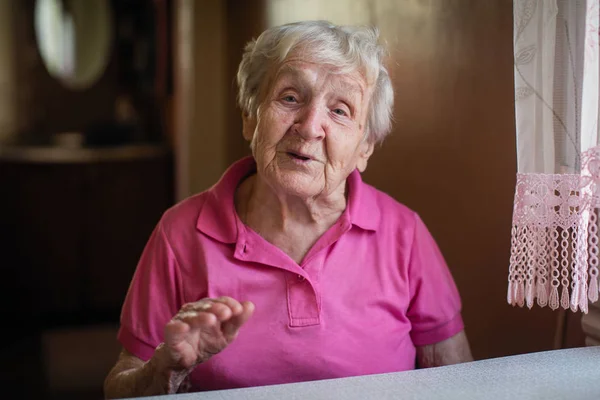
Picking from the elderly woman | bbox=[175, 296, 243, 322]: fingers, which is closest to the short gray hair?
the elderly woman

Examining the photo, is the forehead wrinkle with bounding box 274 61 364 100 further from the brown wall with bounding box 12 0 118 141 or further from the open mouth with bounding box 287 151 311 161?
the brown wall with bounding box 12 0 118 141

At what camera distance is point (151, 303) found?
4.35 feet

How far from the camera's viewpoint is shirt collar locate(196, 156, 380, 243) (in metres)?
1.37

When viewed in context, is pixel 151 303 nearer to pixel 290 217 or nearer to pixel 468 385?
pixel 290 217

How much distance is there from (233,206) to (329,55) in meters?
0.37

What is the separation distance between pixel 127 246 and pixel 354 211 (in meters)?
2.79

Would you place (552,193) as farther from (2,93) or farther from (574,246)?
(2,93)

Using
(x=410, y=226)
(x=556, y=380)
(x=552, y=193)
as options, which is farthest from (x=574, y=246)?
(x=410, y=226)

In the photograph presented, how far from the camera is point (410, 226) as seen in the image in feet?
4.76

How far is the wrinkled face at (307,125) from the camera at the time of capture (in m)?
1.30

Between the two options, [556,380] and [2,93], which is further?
[2,93]

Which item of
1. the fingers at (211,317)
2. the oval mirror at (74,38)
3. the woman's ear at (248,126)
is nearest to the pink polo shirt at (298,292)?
the woman's ear at (248,126)

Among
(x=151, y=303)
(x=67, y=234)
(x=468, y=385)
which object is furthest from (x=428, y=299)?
(x=67, y=234)

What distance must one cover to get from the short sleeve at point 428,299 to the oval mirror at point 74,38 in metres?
3.91
